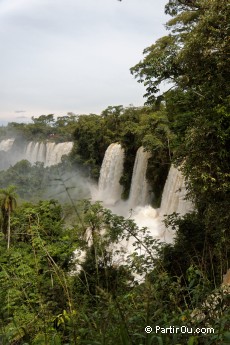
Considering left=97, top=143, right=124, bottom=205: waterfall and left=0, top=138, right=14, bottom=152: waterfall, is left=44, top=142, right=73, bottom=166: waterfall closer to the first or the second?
left=97, top=143, right=124, bottom=205: waterfall

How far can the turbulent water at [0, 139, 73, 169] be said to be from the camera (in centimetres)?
3912

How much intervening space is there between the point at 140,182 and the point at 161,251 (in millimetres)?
15167

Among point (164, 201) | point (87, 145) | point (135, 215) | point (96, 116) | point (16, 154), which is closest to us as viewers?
point (164, 201)

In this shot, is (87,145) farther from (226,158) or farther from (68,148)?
(226,158)

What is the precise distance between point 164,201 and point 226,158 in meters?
10.0

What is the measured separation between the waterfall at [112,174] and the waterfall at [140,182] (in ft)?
11.4

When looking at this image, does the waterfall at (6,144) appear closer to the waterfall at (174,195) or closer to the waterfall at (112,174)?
the waterfall at (112,174)

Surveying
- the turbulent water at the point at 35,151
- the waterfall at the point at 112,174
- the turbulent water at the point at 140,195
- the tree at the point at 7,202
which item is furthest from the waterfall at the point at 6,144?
the tree at the point at 7,202

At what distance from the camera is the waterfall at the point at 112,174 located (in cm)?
2427

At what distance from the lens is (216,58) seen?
6539mm

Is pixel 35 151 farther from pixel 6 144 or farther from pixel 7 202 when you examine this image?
pixel 7 202

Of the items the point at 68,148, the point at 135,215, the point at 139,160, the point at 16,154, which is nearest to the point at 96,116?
the point at 68,148

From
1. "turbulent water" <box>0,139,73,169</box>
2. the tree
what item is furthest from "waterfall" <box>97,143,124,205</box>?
"turbulent water" <box>0,139,73,169</box>

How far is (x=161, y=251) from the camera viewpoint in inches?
217
